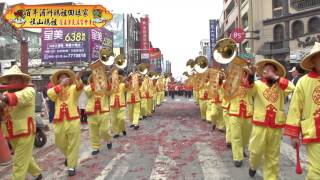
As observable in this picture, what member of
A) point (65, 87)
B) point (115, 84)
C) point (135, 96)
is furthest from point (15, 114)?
point (135, 96)

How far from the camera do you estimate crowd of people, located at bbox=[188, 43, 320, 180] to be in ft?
17.6

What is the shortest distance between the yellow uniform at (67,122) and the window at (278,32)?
111ft

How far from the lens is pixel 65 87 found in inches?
353

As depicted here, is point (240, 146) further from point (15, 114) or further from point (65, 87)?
point (15, 114)

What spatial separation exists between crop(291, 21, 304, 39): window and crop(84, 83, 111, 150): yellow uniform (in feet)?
96.9

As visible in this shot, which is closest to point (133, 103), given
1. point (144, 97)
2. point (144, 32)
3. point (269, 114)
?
point (144, 97)

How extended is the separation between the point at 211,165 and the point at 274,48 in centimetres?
3315

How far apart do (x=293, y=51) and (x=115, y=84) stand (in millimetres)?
26790

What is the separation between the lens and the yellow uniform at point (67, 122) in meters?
8.74

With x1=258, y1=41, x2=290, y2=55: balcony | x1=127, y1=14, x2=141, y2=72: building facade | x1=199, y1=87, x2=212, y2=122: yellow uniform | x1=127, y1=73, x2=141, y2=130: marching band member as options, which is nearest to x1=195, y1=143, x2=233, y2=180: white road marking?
x1=127, y1=73, x2=141, y2=130: marching band member

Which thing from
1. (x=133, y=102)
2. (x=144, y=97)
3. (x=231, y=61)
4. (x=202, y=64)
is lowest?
(x=133, y=102)

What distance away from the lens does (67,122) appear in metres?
8.76

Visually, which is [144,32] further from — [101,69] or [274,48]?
[101,69]

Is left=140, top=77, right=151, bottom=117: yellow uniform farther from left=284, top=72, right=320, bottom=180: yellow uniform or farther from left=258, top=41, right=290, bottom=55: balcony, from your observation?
left=258, top=41, right=290, bottom=55: balcony
